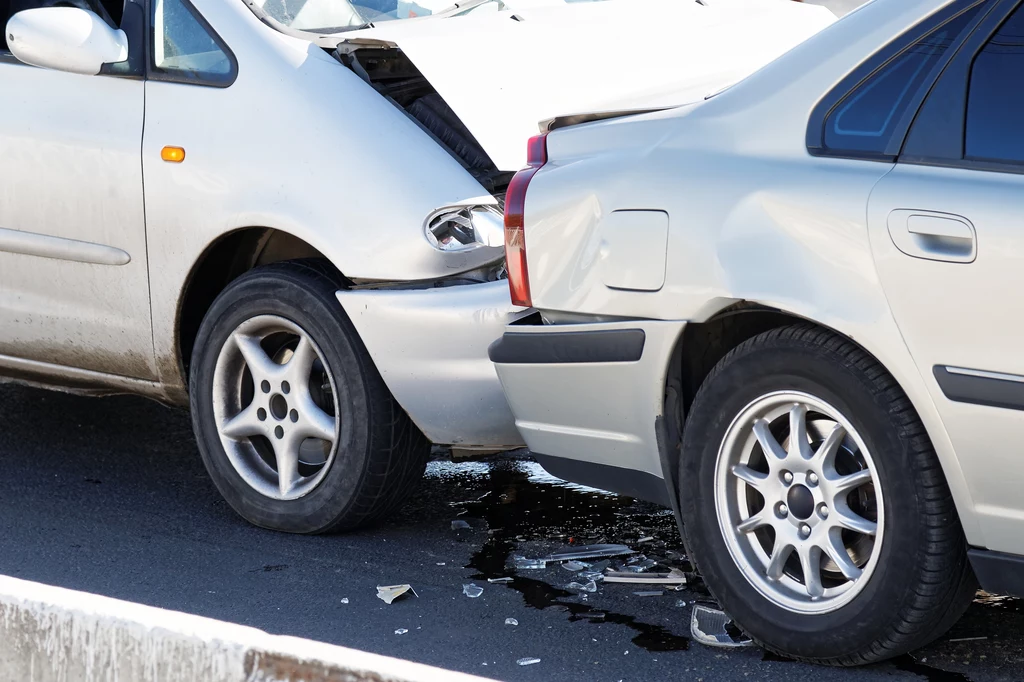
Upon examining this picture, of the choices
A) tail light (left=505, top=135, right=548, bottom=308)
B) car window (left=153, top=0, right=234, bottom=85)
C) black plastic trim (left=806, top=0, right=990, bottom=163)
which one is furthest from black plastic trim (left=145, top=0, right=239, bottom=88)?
black plastic trim (left=806, top=0, right=990, bottom=163)

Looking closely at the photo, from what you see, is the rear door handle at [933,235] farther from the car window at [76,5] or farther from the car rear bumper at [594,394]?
the car window at [76,5]

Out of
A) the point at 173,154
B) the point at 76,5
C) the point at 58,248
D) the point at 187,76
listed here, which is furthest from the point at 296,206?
the point at 76,5

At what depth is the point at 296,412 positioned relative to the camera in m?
4.51

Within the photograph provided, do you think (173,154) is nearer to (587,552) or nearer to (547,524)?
(547,524)

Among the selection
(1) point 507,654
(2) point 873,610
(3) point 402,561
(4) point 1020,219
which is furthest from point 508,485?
(4) point 1020,219

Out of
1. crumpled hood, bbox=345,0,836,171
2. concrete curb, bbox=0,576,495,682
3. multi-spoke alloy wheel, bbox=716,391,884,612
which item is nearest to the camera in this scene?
concrete curb, bbox=0,576,495,682

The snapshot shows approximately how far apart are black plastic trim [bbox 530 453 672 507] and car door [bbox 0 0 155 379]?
1.65 metres

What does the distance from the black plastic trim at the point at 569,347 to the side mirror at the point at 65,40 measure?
1705 mm

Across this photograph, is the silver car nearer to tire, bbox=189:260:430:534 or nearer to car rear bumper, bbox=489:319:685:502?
car rear bumper, bbox=489:319:685:502

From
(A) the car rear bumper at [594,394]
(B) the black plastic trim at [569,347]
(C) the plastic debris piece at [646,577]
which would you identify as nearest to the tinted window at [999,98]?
(A) the car rear bumper at [594,394]

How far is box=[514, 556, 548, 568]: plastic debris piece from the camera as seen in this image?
4.31 metres

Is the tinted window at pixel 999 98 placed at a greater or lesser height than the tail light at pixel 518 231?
greater

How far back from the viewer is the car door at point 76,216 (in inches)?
185

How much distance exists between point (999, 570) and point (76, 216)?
312cm
